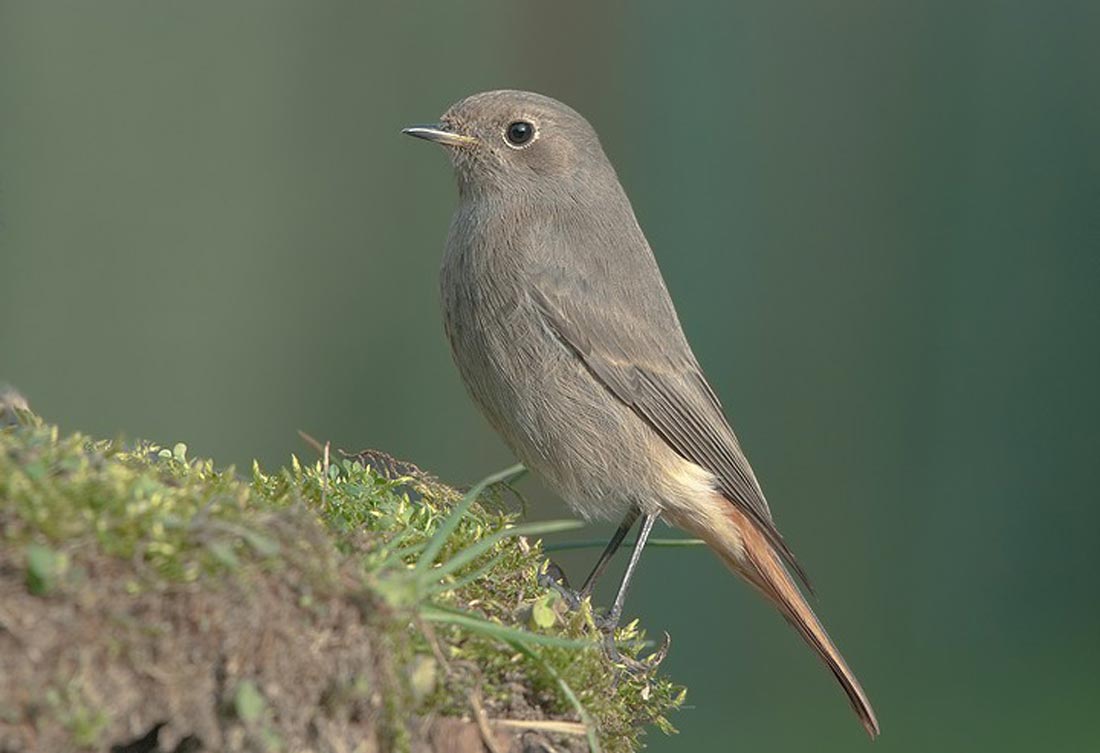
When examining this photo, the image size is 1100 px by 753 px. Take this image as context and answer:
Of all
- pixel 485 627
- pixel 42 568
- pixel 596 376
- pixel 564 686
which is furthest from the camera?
pixel 596 376

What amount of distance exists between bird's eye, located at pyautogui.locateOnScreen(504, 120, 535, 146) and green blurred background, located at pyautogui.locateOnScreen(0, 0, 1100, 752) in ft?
13.3

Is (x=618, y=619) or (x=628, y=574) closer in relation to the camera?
(x=618, y=619)

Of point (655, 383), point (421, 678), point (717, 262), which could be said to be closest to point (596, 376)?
point (655, 383)

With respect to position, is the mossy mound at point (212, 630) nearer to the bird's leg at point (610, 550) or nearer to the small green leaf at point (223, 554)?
the small green leaf at point (223, 554)

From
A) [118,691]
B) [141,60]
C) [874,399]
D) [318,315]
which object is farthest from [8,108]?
[118,691]

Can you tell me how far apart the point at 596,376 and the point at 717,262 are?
186 inches

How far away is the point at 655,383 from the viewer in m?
4.47

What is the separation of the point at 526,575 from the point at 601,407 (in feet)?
4.68

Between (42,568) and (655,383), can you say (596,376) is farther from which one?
(42,568)

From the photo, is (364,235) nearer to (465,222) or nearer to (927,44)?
(927,44)

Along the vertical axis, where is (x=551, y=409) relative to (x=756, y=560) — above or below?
above

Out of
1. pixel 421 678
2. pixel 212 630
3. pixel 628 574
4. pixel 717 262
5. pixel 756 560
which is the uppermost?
pixel 212 630

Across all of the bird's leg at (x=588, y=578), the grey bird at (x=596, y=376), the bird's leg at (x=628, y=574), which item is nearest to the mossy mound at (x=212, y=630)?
the bird's leg at (x=588, y=578)

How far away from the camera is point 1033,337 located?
8539 millimetres
